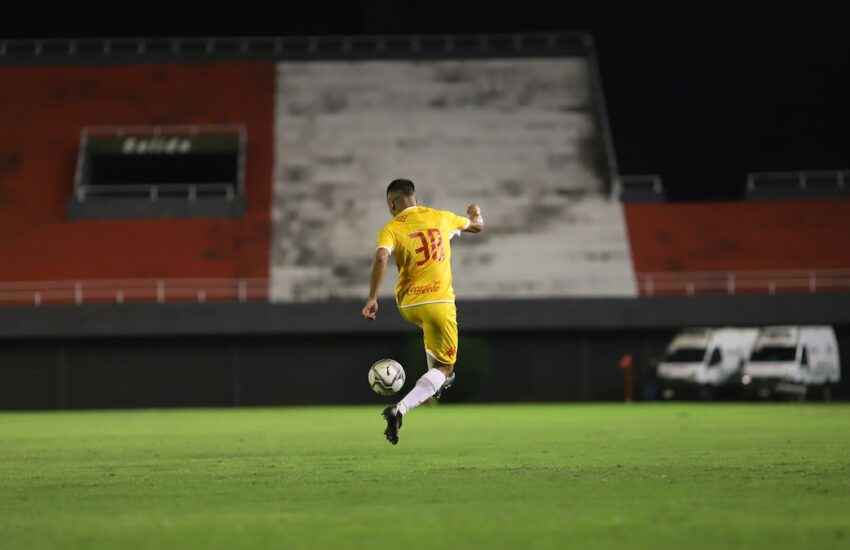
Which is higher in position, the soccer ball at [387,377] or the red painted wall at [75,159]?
the red painted wall at [75,159]

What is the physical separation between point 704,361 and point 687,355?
588 millimetres

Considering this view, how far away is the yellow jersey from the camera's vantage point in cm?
1353

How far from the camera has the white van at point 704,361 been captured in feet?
135

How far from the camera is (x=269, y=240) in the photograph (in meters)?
48.2

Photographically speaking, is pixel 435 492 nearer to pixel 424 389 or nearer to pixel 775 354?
pixel 424 389

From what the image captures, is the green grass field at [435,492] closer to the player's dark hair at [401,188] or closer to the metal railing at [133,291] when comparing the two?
the player's dark hair at [401,188]

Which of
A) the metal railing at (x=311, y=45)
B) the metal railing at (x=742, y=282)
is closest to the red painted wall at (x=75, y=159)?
the metal railing at (x=311, y=45)

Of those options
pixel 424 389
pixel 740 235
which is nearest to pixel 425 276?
pixel 424 389

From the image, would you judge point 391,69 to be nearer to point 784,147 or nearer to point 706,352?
Result: point 784,147

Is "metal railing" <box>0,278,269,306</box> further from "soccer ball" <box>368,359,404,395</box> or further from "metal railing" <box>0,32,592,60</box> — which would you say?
"soccer ball" <box>368,359,404,395</box>

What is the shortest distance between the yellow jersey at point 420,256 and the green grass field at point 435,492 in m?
1.49

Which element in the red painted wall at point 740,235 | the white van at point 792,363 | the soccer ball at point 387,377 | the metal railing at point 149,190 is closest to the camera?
the soccer ball at point 387,377

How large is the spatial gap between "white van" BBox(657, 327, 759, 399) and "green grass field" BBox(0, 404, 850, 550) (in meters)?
23.3

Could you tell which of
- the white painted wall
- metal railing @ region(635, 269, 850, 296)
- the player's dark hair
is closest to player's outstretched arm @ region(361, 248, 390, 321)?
the player's dark hair
